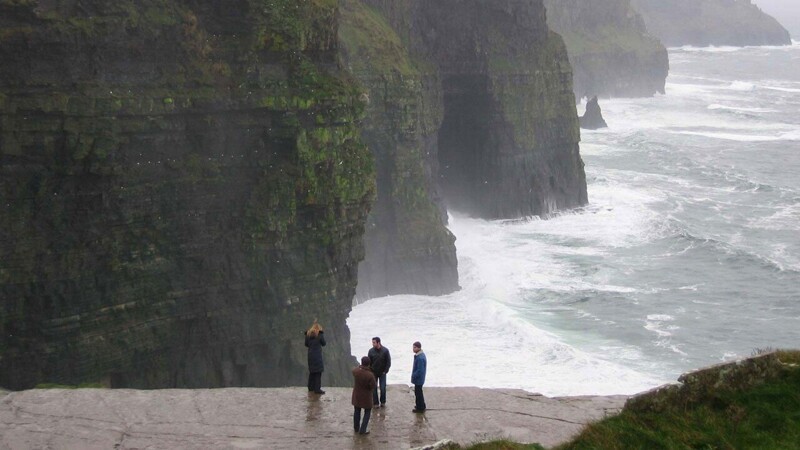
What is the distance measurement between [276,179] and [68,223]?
6297 mm

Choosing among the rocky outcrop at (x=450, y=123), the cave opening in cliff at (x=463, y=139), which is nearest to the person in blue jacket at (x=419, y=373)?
the rocky outcrop at (x=450, y=123)

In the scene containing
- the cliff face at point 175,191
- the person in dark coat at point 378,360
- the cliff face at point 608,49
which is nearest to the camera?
the person in dark coat at point 378,360

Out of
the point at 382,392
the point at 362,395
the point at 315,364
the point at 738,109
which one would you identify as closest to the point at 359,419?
the point at 362,395

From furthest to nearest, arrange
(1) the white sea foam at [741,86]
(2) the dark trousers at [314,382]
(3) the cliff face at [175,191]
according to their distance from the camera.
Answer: (1) the white sea foam at [741,86], (3) the cliff face at [175,191], (2) the dark trousers at [314,382]

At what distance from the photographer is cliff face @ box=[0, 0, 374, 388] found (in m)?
28.3

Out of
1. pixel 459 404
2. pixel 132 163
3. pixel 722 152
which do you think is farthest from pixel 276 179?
pixel 722 152

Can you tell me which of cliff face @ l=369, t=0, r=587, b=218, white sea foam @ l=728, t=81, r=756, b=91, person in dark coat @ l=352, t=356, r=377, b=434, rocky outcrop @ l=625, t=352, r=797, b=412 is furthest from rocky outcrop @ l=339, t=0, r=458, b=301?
white sea foam @ l=728, t=81, r=756, b=91

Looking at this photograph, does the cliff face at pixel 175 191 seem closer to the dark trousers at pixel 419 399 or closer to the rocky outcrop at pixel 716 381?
the dark trousers at pixel 419 399

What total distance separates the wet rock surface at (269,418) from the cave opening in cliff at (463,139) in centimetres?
4094

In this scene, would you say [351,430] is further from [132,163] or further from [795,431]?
[132,163]

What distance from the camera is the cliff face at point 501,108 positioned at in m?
60.7

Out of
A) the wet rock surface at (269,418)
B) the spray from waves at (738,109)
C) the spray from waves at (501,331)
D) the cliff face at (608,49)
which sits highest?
the cliff face at (608,49)

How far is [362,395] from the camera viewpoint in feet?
62.3

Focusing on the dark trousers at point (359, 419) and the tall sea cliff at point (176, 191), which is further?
the tall sea cliff at point (176, 191)
